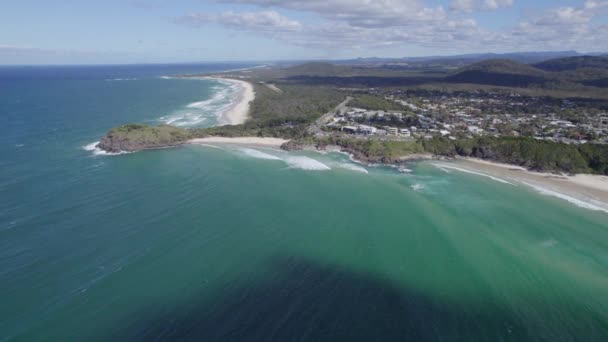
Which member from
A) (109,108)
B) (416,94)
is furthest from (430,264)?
(416,94)

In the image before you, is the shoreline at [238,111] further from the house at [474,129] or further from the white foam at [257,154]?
the house at [474,129]

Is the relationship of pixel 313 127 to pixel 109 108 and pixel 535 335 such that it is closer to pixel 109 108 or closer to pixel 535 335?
pixel 535 335

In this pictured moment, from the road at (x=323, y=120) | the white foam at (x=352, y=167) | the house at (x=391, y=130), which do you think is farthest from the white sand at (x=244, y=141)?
the house at (x=391, y=130)

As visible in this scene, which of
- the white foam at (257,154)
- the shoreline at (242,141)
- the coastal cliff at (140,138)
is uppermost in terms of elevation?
the coastal cliff at (140,138)

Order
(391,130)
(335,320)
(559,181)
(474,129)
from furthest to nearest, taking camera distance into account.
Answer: (474,129) → (391,130) → (559,181) → (335,320)

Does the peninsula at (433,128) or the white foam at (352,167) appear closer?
the white foam at (352,167)

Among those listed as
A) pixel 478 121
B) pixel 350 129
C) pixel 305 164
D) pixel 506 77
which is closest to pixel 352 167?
pixel 305 164

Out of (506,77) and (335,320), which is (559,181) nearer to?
(335,320)
